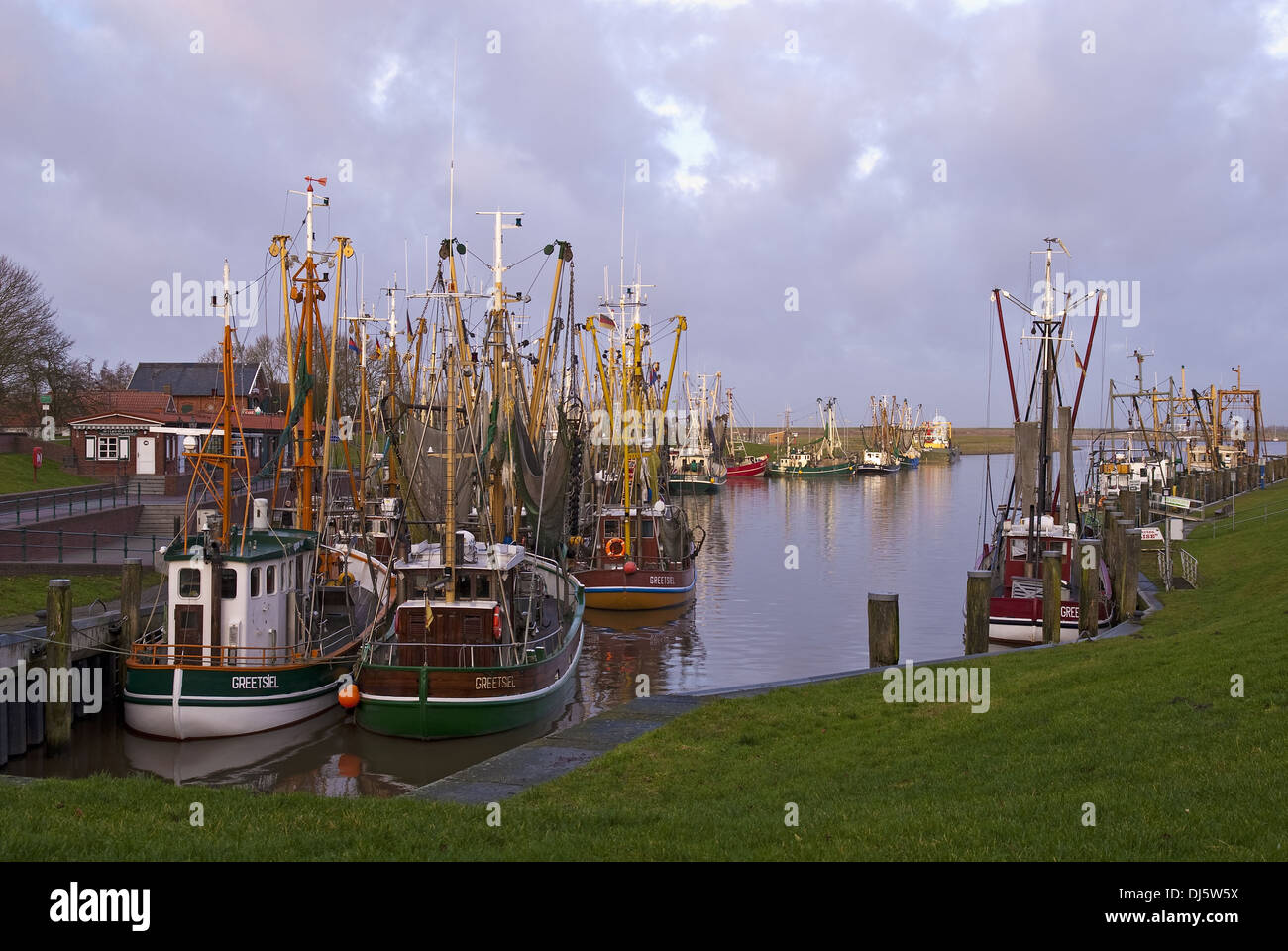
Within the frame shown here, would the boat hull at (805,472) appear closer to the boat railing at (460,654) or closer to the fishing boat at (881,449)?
the fishing boat at (881,449)

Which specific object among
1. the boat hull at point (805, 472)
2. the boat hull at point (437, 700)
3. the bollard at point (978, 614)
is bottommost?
the boat hull at point (437, 700)

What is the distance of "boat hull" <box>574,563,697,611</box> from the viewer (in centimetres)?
4242

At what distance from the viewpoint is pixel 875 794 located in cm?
1248

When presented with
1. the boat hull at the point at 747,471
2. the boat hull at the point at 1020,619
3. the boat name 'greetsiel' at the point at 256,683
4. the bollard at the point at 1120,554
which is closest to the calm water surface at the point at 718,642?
the boat name 'greetsiel' at the point at 256,683

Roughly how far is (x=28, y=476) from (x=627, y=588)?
36.2 metres

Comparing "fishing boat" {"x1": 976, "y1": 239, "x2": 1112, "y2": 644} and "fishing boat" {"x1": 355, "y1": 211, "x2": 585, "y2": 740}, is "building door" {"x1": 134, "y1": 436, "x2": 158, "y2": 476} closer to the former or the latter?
"fishing boat" {"x1": 355, "y1": 211, "x2": 585, "y2": 740}

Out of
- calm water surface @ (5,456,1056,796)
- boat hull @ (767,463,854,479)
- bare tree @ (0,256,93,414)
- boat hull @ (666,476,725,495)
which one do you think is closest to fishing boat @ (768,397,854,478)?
boat hull @ (767,463,854,479)

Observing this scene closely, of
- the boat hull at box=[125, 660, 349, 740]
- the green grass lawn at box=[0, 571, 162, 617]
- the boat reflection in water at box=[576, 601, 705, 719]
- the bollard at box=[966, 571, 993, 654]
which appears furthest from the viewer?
the boat reflection in water at box=[576, 601, 705, 719]

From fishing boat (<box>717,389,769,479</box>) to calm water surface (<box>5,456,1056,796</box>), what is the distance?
55.8m

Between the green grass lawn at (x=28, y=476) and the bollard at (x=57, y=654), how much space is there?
119 ft

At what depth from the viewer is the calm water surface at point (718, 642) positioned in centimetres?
2236
